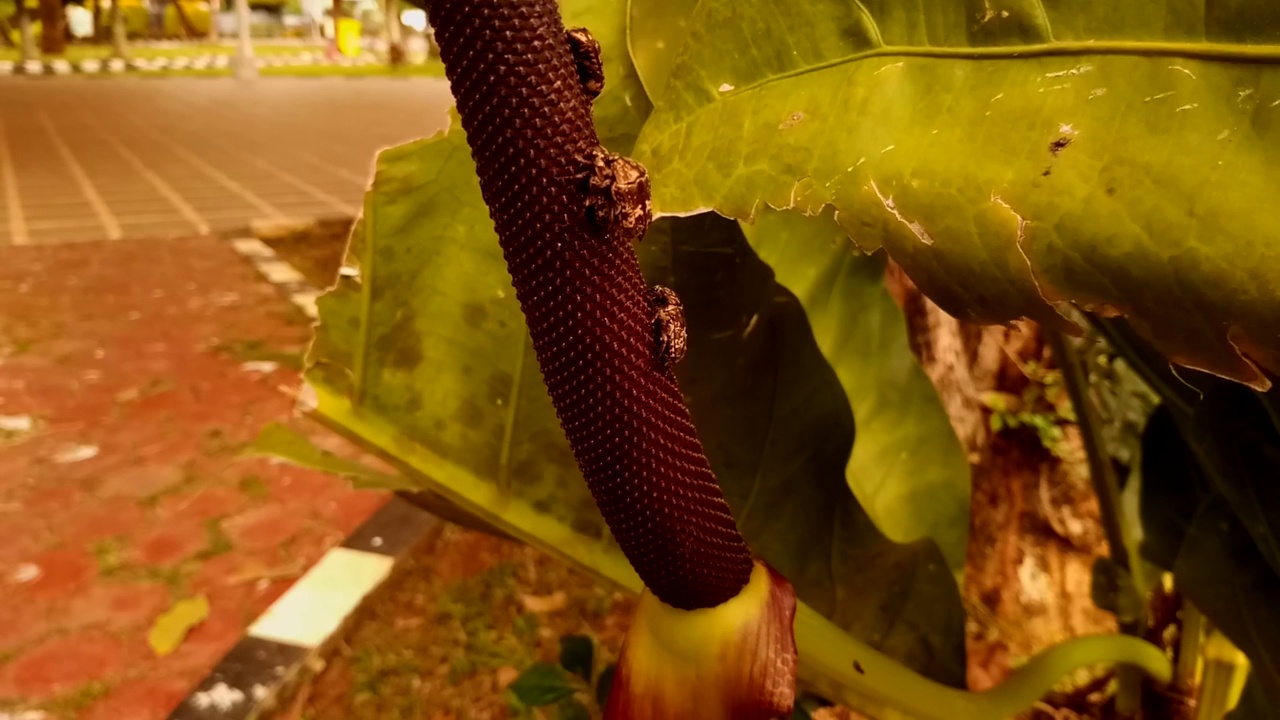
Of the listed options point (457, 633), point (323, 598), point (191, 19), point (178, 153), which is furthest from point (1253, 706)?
point (191, 19)

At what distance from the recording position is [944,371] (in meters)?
0.84

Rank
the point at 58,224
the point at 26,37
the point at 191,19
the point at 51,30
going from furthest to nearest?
1. the point at 191,19
2. the point at 51,30
3. the point at 26,37
4. the point at 58,224

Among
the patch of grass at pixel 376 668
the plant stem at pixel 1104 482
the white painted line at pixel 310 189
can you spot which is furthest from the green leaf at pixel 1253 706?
the white painted line at pixel 310 189

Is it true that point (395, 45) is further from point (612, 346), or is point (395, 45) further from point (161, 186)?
point (612, 346)

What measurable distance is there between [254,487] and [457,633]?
0.45 m

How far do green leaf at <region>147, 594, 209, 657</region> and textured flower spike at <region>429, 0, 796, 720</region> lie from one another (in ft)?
2.47

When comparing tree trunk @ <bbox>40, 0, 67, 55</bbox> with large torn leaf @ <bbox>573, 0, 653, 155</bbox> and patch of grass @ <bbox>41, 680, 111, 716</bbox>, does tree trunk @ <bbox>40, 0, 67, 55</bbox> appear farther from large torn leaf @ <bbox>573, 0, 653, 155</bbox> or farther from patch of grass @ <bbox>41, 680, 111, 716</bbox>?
large torn leaf @ <bbox>573, 0, 653, 155</bbox>

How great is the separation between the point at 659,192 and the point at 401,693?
65 cm

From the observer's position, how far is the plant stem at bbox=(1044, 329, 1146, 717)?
550 millimetres

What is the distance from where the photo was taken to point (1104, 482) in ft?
1.95

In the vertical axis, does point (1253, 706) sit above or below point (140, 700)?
above

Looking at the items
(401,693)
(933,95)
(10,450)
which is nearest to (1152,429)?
(933,95)

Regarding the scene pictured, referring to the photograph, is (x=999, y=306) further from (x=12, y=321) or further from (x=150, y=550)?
(x=12, y=321)

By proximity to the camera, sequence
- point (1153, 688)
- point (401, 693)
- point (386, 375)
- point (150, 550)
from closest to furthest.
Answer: point (386, 375), point (1153, 688), point (401, 693), point (150, 550)
